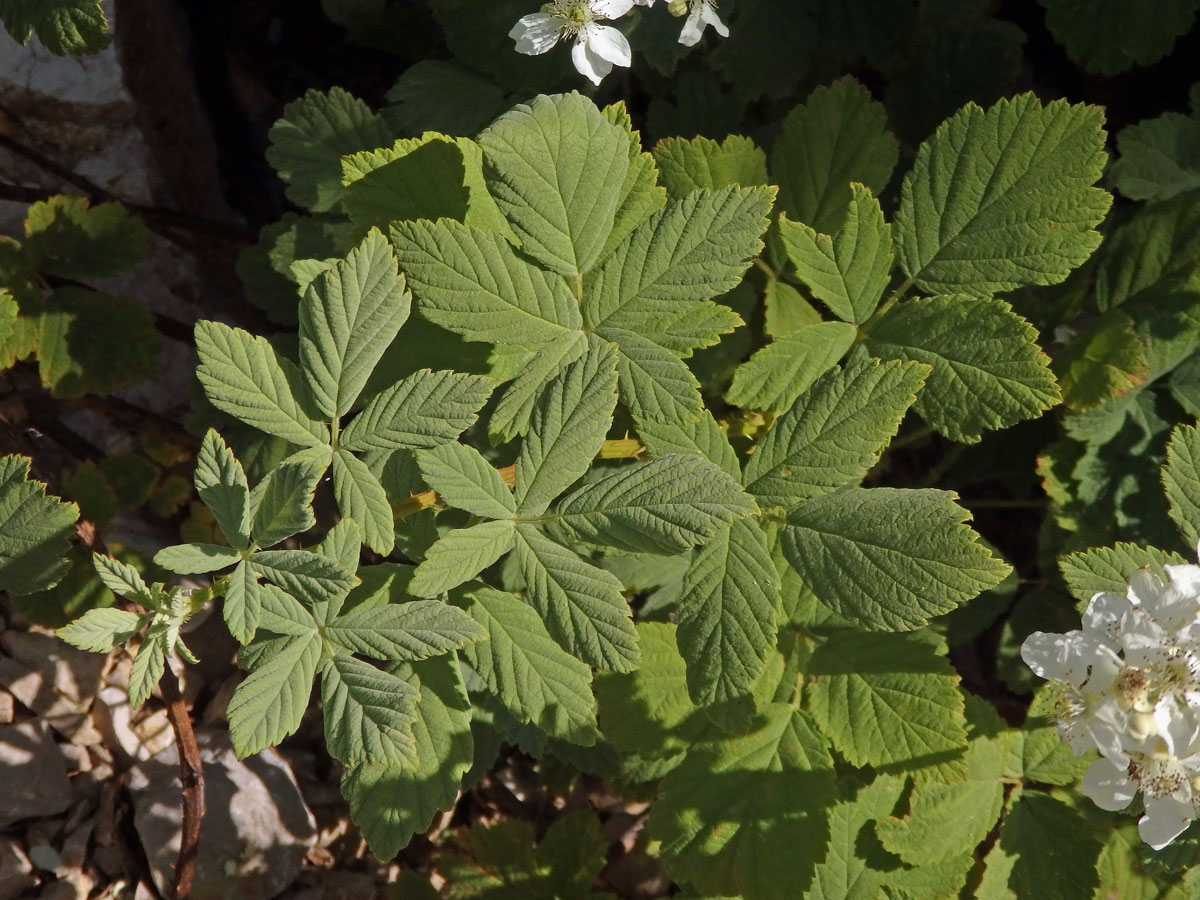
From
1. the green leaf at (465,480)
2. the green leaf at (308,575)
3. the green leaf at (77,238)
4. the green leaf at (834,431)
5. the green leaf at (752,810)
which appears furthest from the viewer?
the green leaf at (77,238)

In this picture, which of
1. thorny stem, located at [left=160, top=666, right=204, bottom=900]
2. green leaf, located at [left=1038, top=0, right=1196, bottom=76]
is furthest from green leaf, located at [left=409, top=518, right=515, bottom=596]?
green leaf, located at [left=1038, top=0, right=1196, bottom=76]

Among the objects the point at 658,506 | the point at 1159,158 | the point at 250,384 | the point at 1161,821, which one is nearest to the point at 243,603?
the point at 250,384

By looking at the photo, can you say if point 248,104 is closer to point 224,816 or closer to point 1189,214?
point 224,816

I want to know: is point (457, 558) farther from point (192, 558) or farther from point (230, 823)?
point (230, 823)

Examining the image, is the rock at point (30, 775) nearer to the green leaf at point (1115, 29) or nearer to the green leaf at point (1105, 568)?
the green leaf at point (1105, 568)

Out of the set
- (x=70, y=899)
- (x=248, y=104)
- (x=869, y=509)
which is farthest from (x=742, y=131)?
(x=70, y=899)

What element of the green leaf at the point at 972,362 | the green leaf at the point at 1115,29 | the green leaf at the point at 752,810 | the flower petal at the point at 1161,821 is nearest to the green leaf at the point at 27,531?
the green leaf at the point at 752,810
